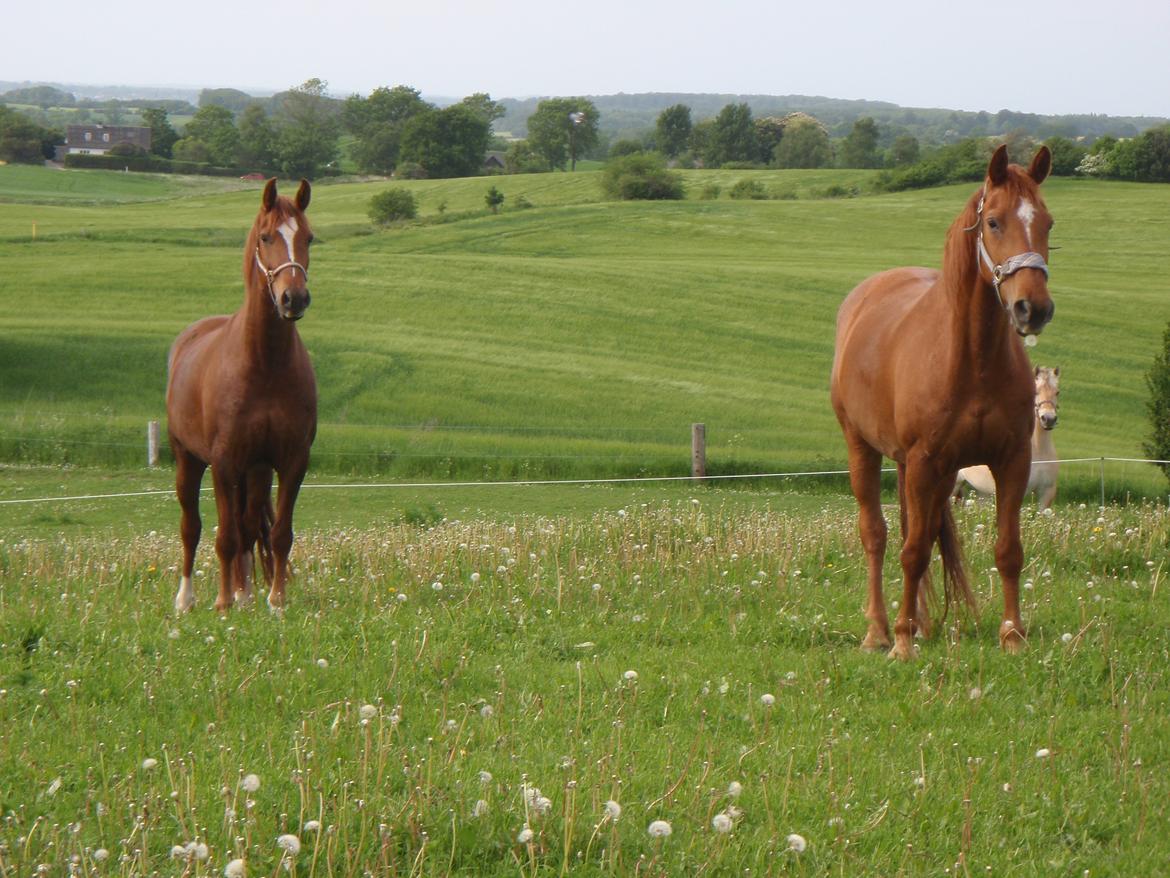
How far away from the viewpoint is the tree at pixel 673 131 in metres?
136

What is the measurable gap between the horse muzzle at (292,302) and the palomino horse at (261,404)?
18 millimetres

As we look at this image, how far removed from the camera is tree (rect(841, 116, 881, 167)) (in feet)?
402

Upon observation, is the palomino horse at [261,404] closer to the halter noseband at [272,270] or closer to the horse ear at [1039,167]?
the halter noseband at [272,270]

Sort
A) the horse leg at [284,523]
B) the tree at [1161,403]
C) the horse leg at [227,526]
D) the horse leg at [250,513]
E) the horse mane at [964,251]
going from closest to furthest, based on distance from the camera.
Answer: the horse mane at [964,251] < the horse leg at [284,523] < the horse leg at [227,526] < the horse leg at [250,513] < the tree at [1161,403]

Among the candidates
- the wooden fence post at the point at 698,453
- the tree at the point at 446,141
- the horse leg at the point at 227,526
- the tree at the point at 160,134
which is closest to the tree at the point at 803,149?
the tree at the point at 446,141

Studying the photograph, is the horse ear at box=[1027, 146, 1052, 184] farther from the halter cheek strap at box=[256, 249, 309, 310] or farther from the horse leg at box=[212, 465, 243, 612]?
the horse leg at box=[212, 465, 243, 612]

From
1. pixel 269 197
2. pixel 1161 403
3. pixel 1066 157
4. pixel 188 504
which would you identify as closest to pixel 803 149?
pixel 1066 157

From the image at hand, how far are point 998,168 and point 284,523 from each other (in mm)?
5178

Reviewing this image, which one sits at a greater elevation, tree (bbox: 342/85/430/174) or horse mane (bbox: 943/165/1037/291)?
tree (bbox: 342/85/430/174)

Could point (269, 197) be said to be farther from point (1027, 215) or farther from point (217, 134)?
point (217, 134)

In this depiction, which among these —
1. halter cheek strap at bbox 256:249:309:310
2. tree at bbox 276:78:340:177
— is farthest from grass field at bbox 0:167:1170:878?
tree at bbox 276:78:340:177

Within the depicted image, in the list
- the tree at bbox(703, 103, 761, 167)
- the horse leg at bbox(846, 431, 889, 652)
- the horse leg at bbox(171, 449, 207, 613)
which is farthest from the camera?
the tree at bbox(703, 103, 761, 167)

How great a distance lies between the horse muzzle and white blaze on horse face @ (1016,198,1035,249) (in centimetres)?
438

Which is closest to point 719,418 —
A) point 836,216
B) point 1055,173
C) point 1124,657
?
point 1124,657
